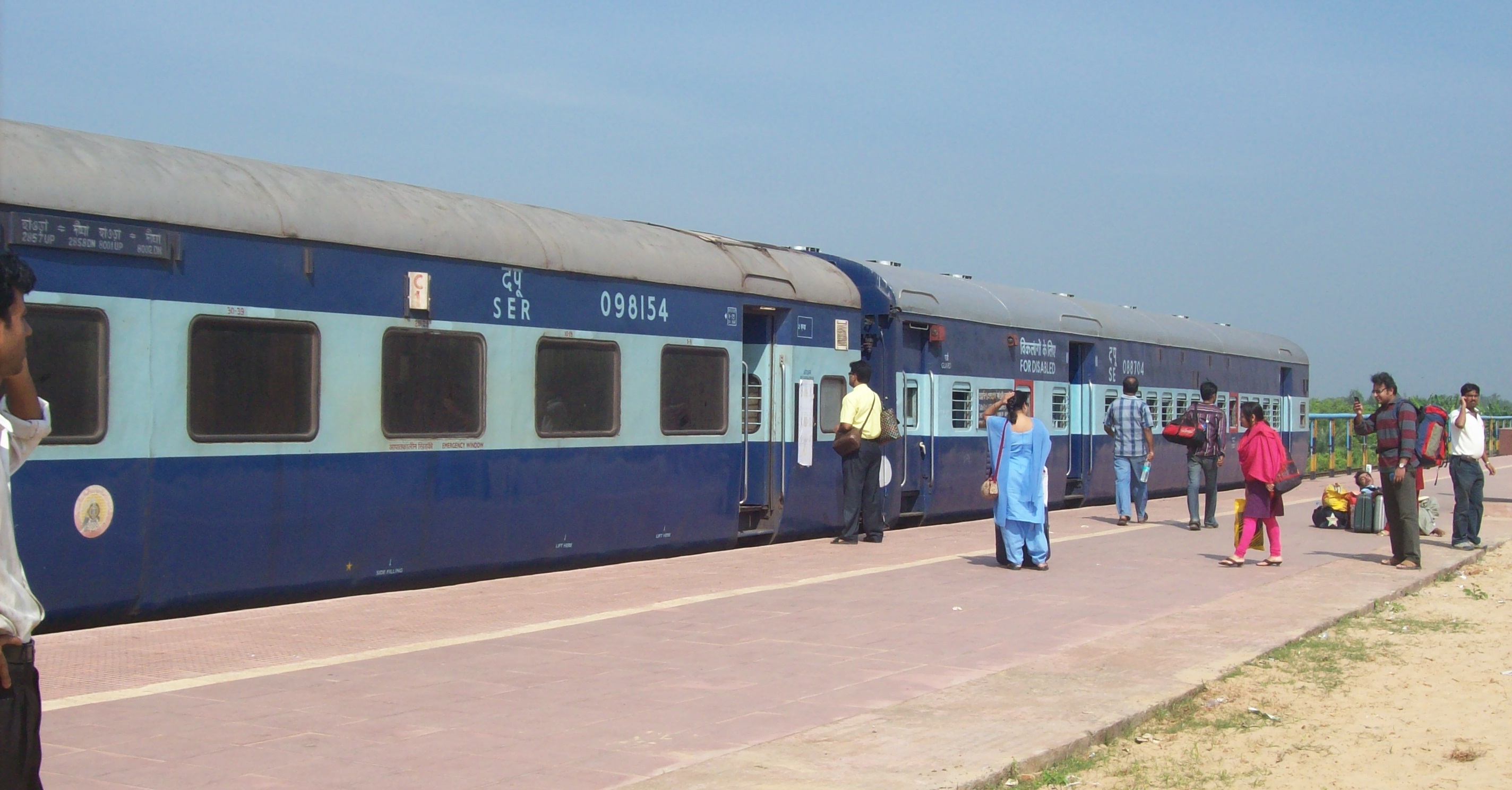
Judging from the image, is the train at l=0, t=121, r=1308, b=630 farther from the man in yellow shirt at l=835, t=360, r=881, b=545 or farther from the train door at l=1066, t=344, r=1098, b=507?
the train door at l=1066, t=344, r=1098, b=507

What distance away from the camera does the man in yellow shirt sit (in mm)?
14078

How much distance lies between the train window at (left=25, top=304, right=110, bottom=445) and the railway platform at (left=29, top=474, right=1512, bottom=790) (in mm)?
1155

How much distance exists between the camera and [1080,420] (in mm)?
21188

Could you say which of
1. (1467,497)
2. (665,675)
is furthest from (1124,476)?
(665,675)

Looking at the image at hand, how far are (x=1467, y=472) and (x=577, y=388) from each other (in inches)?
361

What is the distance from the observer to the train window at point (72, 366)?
7.92 m

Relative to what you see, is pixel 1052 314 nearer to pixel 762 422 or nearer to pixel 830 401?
pixel 830 401

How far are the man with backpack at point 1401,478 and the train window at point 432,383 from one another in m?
7.94

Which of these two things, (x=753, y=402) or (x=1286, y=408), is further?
(x=1286, y=408)

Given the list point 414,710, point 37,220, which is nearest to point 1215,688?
point 414,710

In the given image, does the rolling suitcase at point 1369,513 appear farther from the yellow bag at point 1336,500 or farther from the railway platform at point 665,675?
the railway platform at point 665,675

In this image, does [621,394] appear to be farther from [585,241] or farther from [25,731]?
[25,731]

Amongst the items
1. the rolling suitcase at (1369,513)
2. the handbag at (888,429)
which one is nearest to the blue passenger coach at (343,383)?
the handbag at (888,429)

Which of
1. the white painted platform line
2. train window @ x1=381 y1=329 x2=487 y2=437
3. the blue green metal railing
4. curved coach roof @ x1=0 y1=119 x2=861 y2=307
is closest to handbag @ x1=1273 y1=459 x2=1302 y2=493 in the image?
the white painted platform line
